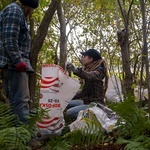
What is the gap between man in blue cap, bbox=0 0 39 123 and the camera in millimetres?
4055

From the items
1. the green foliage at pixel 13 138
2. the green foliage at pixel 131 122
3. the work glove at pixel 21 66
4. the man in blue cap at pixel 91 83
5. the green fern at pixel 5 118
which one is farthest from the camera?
the man in blue cap at pixel 91 83

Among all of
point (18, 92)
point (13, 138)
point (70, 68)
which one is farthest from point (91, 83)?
point (13, 138)

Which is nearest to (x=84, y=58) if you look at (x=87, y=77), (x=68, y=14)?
(x=87, y=77)

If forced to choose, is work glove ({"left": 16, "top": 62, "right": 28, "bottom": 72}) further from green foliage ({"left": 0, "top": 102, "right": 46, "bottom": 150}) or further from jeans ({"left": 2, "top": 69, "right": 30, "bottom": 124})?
green foliage ({"left": 0, "top": 102, "right": 46, "bottom": 150})

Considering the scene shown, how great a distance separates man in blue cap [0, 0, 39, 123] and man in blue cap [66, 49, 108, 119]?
1275 mm

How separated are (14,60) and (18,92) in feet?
1.15

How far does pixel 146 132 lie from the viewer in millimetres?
3832

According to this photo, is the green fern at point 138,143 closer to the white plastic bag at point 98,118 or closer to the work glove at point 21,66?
the white plastic bag at point 98,118

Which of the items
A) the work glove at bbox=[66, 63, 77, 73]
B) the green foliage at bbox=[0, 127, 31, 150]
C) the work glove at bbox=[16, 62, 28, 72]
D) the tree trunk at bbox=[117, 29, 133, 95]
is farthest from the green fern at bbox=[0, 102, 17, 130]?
the tree trunk at bbox=[117, 29, 133, 95]

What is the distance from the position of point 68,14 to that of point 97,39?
1.44 meters

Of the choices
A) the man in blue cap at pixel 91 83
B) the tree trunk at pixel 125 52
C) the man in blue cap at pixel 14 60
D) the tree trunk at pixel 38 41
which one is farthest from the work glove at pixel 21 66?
the tree trunk at pixel 125 52

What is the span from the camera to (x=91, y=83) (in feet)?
18.2

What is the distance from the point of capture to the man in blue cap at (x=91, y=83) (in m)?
5.41

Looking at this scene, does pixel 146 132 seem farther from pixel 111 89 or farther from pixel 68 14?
pixel 68 14
